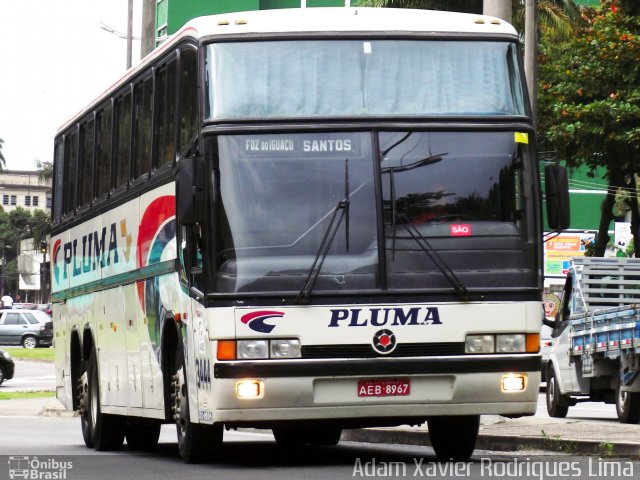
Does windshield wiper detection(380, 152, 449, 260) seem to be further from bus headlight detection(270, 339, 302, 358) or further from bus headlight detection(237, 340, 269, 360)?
bus headlight detection(237, 340, 269, 360)

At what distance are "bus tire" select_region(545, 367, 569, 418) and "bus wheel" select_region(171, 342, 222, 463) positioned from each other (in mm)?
11584

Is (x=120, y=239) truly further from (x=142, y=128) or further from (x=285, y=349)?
(x=285, y=349)

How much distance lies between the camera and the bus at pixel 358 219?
39.2 ft

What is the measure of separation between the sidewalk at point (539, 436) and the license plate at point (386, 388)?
235 centimetres

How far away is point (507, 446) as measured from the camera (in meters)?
15.3

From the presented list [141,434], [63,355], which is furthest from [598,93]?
[141,434]

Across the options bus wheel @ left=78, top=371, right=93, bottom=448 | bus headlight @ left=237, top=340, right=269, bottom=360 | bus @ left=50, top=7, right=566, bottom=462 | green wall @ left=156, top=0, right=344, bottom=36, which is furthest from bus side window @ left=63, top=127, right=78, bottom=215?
green wall @ left=156, top=0, right=344, bottom=36

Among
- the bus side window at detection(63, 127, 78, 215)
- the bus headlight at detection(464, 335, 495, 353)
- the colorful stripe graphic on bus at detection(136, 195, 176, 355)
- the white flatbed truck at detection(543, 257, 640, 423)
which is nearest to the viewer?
the bus headlight at detection(464, 335, 495, 353)

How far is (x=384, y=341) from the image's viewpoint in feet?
39.3

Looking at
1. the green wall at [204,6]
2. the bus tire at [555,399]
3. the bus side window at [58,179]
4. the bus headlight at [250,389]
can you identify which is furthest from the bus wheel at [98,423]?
the green wall at [204,6]

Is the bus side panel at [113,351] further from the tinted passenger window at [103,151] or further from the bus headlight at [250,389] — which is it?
the bus headlight at [250,389]

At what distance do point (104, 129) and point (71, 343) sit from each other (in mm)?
3207

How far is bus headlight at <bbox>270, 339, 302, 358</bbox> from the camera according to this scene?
39.1ft

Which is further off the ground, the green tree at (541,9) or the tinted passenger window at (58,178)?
the green tree at (541,9)
